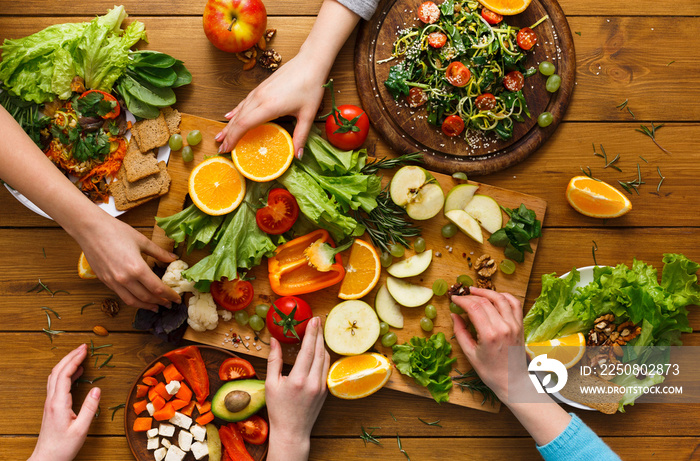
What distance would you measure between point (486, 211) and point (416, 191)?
295 millimetres

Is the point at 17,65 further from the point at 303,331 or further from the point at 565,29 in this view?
the point at 565,29

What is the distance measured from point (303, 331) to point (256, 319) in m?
0.19

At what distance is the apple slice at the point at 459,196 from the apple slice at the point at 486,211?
0.07 feet

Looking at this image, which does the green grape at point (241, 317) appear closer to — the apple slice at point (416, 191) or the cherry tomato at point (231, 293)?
the cherry tomato at point (231, 293)

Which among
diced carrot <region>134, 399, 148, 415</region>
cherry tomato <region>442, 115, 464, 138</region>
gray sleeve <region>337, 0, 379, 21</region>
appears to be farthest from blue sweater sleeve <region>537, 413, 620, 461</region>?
gray sleeve <region>337, 0, 379, 21</region>

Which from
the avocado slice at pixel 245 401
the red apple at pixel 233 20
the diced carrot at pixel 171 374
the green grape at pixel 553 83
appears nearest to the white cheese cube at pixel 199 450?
the avocado slice at pixel 245 401

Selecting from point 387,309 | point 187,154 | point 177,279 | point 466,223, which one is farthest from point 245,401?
point 466,223

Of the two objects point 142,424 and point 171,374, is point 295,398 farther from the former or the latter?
point 142,424

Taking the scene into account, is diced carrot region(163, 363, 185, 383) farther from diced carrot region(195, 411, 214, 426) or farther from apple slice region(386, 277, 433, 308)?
apple slice region(386, 277, 433, 308)

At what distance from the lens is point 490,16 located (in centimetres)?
177

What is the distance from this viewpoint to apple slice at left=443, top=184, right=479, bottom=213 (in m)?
1.77

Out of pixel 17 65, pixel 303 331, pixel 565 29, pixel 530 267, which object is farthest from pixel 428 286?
pixel 17 65

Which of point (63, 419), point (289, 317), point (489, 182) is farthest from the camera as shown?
point (489, 182)

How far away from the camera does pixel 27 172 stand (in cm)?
156
